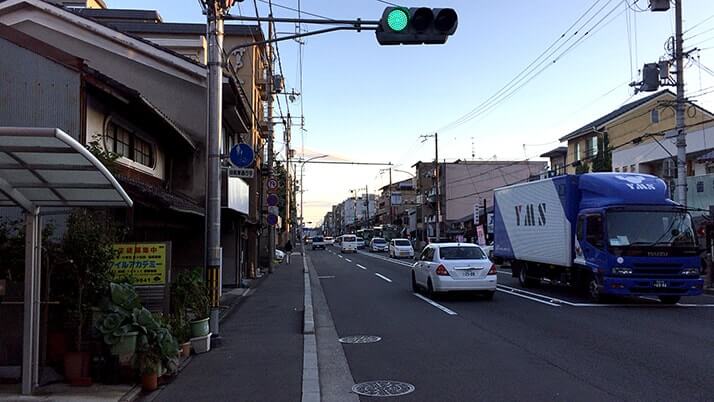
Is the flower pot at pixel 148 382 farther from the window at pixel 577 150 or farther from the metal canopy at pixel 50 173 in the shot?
the window at pixel 577 150

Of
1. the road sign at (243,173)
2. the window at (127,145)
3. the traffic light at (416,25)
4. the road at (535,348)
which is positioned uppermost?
the traffic light at (416,25)

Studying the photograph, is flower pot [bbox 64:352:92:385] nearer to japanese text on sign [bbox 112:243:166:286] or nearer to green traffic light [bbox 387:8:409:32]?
japanese text on sign [bbox 112:243:166:286]

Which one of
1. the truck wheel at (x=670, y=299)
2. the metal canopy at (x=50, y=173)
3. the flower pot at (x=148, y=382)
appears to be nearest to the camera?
the metal canopy at (x=50, y=173)

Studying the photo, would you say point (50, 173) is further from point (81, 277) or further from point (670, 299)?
point (670, 299)

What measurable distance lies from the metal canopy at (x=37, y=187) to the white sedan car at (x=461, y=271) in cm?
1111

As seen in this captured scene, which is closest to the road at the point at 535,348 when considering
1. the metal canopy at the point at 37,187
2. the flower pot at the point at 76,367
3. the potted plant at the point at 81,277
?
the flower pot at the point at 76,367

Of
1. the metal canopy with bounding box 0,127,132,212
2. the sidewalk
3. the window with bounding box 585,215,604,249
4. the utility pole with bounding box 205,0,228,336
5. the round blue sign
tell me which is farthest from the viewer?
the window with bounding box 585,215,604,249

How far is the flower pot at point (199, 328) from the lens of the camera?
966 cm

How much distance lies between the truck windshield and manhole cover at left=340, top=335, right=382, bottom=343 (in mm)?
7682

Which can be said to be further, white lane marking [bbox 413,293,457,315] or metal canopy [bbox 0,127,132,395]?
white lane marking [bbox 413,293,457,315]

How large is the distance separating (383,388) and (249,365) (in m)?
2.30

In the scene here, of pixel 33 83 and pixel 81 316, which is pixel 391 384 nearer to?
pixel 81 316

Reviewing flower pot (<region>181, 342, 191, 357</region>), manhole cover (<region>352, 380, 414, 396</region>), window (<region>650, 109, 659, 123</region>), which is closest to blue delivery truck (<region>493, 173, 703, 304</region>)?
manhole cover (<region>352, 380, 414, 396</region>)

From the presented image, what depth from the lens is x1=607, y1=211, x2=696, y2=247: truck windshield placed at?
1545 centimetres
